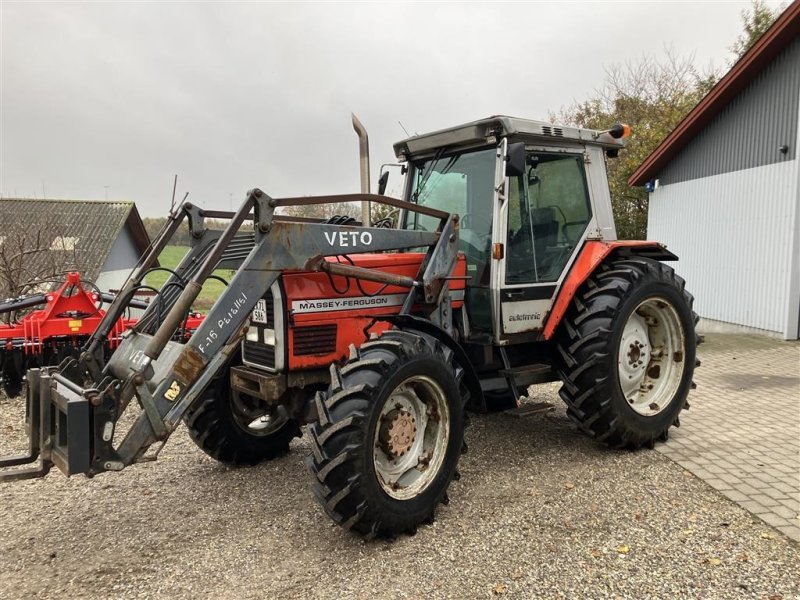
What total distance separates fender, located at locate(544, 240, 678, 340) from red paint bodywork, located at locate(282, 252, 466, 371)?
0.86m

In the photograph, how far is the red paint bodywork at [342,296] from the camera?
11.7ft

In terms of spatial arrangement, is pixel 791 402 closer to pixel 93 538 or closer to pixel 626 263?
pixel 626 263

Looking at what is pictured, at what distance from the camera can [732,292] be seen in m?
10.9

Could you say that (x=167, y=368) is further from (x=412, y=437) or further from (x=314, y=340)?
(x=412, y=437)

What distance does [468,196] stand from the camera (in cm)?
452

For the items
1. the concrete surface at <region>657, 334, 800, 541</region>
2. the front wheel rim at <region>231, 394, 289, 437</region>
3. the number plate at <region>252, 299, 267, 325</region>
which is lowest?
the concrete surface at <region>657, 334, 800, 541</region>

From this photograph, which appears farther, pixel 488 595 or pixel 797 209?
pixel 797 209

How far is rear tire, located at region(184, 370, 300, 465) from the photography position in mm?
4195

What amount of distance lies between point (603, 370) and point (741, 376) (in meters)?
4.34

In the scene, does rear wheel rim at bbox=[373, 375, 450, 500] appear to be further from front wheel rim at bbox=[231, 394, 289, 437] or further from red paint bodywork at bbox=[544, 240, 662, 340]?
Result: red paint bodywork at bbox=[544, 240, 662, 340]

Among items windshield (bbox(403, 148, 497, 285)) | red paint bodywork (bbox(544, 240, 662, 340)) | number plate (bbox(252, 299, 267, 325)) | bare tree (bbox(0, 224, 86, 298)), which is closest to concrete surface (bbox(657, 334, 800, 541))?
red paint bodywork (bbox(544, 240, 662, 340))

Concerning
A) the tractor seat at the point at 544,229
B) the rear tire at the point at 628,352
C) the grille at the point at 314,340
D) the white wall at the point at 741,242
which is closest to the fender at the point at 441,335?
the grille at the point at 314,340

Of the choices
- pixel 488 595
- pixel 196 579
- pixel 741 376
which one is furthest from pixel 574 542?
pixel 741 376

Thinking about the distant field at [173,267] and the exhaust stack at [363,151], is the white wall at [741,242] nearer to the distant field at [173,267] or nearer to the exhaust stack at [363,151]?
the exhaust stack at [363,151]
